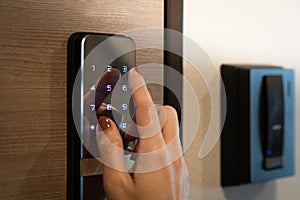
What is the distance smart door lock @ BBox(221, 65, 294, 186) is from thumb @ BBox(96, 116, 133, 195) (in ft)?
0.54

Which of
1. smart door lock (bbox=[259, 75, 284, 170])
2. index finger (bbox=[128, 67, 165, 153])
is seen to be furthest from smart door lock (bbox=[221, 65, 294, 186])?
index finger (bbox=[128, 67, 165, 153])

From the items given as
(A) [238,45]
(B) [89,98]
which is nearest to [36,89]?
(B) [89,98]

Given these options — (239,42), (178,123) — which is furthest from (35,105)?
(239,42)

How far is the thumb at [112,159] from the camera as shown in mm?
317

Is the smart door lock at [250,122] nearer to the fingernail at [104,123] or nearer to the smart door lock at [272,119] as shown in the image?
the smart door lock at [272,119]

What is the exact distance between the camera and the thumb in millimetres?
317

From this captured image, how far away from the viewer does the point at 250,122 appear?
1.48 feet

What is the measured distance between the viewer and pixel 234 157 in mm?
450

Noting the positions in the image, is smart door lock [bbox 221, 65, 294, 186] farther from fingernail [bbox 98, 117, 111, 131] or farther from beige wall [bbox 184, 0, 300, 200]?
fingernail [bbox 98, 117, 111, 131]

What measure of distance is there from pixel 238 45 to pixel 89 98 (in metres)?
0.21

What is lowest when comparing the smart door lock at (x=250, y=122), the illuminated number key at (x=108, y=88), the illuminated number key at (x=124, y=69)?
the smart door lock at (x=250, y=122)

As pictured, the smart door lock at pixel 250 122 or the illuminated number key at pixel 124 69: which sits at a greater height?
the illuminated number key at pixel 124 69

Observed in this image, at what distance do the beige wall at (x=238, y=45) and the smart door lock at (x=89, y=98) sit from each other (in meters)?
0.10

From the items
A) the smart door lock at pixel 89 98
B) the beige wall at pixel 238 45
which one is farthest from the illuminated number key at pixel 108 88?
the beige wall at pixel 238 45
